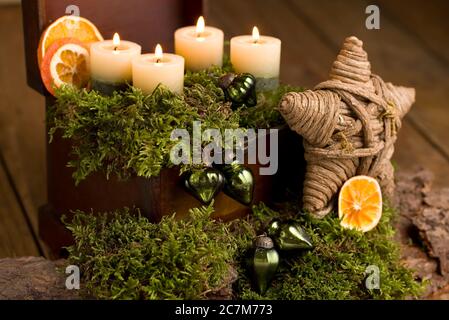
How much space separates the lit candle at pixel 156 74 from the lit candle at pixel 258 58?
16 centimetres

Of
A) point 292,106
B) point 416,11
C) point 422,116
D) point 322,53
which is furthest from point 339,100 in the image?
point 416,11

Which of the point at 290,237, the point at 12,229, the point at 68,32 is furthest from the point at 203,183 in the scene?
the point at 12,229

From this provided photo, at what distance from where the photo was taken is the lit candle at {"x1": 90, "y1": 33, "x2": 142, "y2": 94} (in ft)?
4.85

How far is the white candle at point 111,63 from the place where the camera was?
148 centimetres

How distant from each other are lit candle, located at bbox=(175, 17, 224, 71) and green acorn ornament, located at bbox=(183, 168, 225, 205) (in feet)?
0.95

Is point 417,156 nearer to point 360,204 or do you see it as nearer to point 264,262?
point 360,204

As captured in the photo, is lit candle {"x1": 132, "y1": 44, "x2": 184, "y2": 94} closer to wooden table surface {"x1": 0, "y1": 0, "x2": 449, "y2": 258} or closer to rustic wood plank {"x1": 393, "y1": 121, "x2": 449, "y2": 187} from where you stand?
wooden table surface {"x1": 0, "y1": 0, "x2": 449, "y2": 258}

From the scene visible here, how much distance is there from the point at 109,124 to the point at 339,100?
40 centimetres

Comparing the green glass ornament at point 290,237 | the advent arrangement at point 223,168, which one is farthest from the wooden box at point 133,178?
the green glass ornament at point 290,237

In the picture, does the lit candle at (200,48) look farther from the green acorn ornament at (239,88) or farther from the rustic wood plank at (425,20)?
the rustic wood plank at (425,20)

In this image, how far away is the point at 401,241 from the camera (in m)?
1.67

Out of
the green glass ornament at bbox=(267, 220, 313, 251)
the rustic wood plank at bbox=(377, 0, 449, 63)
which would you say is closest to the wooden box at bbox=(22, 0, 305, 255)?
the green glass ornament at bbox=(267, 220, 313, 251)

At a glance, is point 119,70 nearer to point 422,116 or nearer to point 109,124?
point 109,124
